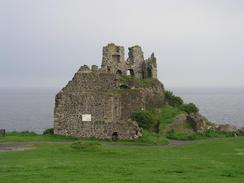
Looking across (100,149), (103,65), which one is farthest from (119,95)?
(100,149)

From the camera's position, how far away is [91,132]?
4631 centimetres

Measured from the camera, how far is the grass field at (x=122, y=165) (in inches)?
902

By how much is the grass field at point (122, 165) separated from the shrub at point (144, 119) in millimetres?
9931

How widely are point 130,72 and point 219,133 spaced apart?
14291 mm

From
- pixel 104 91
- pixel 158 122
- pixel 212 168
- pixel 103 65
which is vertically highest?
pixel 103 65

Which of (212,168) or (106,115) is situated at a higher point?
(106,115)

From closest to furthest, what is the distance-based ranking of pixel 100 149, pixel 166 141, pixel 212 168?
1. pixel 212 168
2. pixel 100 149
3. pixel 166 141

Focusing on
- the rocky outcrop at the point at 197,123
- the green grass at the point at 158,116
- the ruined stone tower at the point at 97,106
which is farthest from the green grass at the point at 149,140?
the rocky outcrop at the point at 197,123

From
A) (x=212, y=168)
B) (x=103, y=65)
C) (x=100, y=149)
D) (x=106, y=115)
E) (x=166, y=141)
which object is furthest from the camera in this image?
(x=103, y=65)

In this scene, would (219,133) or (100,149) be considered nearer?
(100,149)

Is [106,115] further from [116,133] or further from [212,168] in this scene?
[212,168]

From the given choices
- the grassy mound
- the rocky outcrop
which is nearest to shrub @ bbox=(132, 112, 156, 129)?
the rocky outcrop

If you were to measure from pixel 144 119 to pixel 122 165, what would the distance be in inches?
832

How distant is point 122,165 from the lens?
26.7 metres
